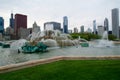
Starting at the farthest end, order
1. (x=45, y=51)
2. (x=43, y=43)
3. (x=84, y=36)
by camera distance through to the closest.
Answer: (x=84, y=36) → (x=43, y=43) → (x=45, y=51)

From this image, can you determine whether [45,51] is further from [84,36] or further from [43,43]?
[84,36]

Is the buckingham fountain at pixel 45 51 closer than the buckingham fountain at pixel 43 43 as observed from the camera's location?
Yes

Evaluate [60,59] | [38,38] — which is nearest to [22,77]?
[60,59]

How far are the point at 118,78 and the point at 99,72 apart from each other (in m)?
1.10

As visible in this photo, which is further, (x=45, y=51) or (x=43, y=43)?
(x=43, y=43)

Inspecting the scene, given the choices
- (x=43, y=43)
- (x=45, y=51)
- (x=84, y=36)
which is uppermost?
(x=84, y=36)

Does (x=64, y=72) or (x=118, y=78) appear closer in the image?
(x=118, y=78)

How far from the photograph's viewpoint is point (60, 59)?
1179 cm

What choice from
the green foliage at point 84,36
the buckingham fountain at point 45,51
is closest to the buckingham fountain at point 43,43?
the buckingham fountain at point 45,51

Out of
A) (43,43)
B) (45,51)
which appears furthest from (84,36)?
(45,51)

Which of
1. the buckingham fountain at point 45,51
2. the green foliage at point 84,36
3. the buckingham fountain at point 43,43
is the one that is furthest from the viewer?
the green foliage at point 84,36

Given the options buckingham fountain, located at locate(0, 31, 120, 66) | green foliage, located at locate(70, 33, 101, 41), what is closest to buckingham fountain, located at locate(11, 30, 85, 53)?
buckingham fountain, located at locate(0, 31, 120, 66)

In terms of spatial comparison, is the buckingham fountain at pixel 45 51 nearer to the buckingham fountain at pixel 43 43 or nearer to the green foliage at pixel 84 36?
the buckingham fountain at pixel 43 43

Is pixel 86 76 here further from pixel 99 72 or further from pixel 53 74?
pixel 53 74
